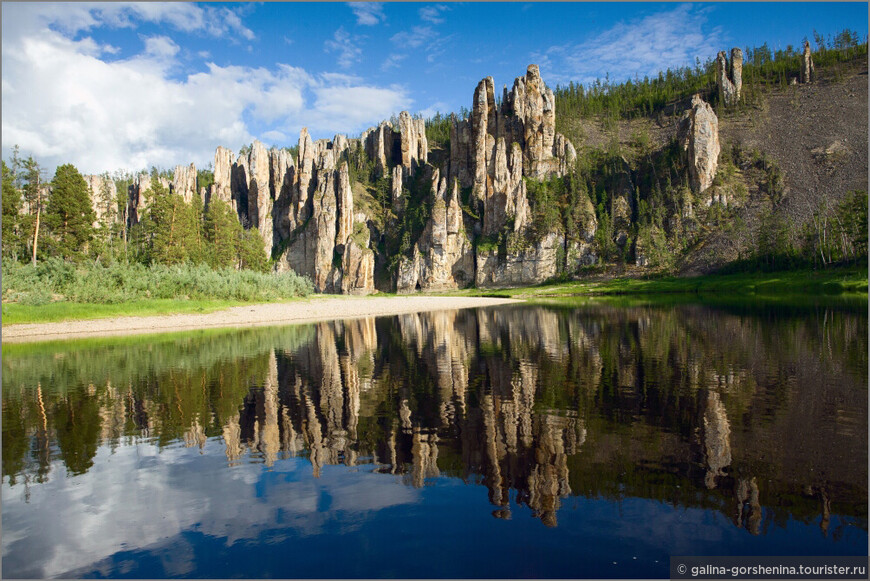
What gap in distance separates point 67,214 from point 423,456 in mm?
71501

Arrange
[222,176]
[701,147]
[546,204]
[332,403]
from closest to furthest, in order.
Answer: [332,403] < [701,147] < [546,204] < [222,176]

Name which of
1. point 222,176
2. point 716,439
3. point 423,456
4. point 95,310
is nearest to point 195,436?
point 423,456

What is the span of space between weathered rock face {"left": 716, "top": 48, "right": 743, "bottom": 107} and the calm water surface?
624 ft

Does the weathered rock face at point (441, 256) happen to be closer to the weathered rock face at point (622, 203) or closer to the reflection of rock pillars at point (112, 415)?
the weathered rock face at point (622, 203)

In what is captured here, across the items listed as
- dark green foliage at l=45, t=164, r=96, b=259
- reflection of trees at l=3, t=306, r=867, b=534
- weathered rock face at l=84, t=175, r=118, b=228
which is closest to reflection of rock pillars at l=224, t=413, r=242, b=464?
reflection of trees at l=3, t=306, r=867, b=534

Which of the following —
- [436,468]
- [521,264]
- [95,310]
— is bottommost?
[436,468]

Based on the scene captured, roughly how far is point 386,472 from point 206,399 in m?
11.5

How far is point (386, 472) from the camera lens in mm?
11945

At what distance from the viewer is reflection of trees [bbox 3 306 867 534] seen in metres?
10.8

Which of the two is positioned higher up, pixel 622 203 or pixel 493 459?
pixel 622 203

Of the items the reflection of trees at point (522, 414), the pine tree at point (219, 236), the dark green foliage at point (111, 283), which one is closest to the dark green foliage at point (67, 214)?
the dark green foliage at point (111, 283)

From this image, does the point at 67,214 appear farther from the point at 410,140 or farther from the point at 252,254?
the point at 410,140

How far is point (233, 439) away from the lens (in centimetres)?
1497

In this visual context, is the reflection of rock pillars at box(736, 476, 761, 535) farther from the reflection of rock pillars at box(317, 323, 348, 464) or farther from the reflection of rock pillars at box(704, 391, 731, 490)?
the reflection of rock pillars at box(317, 323, 348, 464)
